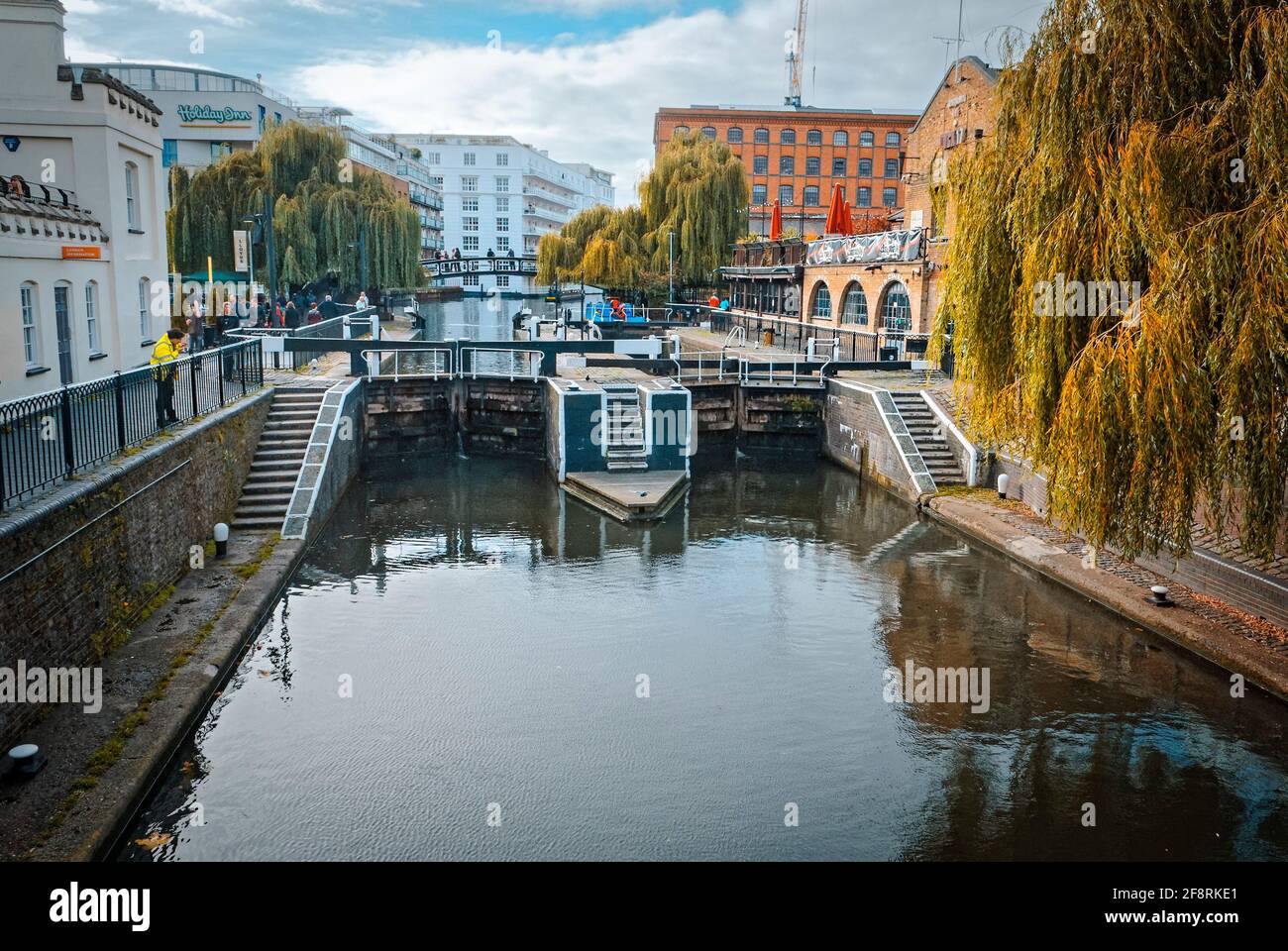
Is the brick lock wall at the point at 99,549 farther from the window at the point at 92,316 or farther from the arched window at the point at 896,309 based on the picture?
the arched window at the point at 896,309

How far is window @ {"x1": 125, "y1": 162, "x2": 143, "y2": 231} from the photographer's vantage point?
20728 millimetres

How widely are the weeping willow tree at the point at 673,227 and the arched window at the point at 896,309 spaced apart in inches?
571

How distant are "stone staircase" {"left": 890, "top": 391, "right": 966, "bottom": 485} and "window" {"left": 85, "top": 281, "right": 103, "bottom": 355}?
16118mm

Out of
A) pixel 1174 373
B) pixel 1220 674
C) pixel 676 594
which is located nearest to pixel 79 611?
pixel 676 594

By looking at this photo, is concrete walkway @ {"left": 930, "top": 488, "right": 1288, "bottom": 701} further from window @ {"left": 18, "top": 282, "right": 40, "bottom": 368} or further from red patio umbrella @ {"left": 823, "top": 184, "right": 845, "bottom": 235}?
red patio umbrella @ {"left": 823, "top": 184, "right": 845, "bottom": 235}

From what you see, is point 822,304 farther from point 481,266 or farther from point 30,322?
point 481,266

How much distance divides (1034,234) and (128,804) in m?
11.2

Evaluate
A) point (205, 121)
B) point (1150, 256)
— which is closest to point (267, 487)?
point (1150, 256)

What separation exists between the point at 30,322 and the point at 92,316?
2752mm

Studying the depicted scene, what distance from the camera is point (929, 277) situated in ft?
97.8

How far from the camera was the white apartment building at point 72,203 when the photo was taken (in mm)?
15930

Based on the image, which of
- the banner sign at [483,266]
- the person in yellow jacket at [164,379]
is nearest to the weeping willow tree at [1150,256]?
the person in yellow jacket at [164,379]

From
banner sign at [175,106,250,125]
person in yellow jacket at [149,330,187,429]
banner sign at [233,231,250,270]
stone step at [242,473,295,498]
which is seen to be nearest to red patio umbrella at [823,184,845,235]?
banner sign at [233,231,250,270]

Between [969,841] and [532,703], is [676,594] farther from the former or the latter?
[969,841]
